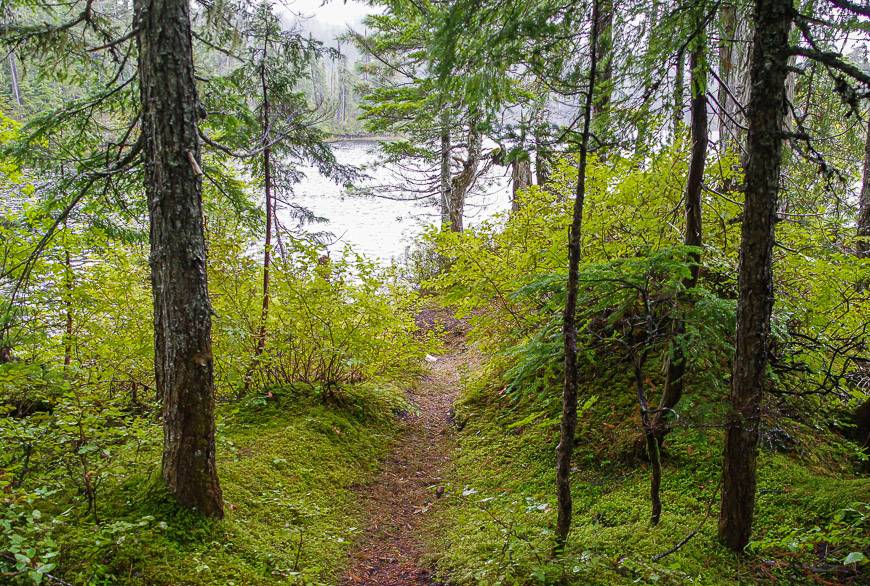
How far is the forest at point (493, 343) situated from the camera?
9.32 ft

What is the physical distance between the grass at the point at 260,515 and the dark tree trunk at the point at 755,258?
310 cm

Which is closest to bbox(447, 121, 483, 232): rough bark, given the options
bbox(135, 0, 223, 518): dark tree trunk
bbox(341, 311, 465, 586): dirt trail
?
bbox(341, 311, 465, 586): dirt trail

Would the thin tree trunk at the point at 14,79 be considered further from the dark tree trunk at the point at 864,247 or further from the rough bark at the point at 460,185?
the dark tree trunk at the point at 864,247

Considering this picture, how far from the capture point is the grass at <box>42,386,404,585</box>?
2928 mm

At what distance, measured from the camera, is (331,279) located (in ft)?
20.9

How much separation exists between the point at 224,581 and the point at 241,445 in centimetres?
236

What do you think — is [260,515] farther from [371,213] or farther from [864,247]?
[371,213]

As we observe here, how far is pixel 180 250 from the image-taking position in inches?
133

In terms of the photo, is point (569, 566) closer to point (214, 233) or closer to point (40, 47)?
point (214, 233)

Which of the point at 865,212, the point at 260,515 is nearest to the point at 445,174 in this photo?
the point at 865,212

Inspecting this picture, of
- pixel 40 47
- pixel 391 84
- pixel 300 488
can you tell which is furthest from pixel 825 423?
pixel 391 84

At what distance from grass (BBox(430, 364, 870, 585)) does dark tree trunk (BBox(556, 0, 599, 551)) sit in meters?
0.35

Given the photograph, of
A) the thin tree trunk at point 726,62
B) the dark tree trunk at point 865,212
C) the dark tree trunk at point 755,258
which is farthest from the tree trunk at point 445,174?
the dark tree trunk at point 755,258

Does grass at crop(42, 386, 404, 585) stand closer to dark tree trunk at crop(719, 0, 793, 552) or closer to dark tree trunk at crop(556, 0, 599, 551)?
dark tree trunk at crop(556, 0, 599, 551)
